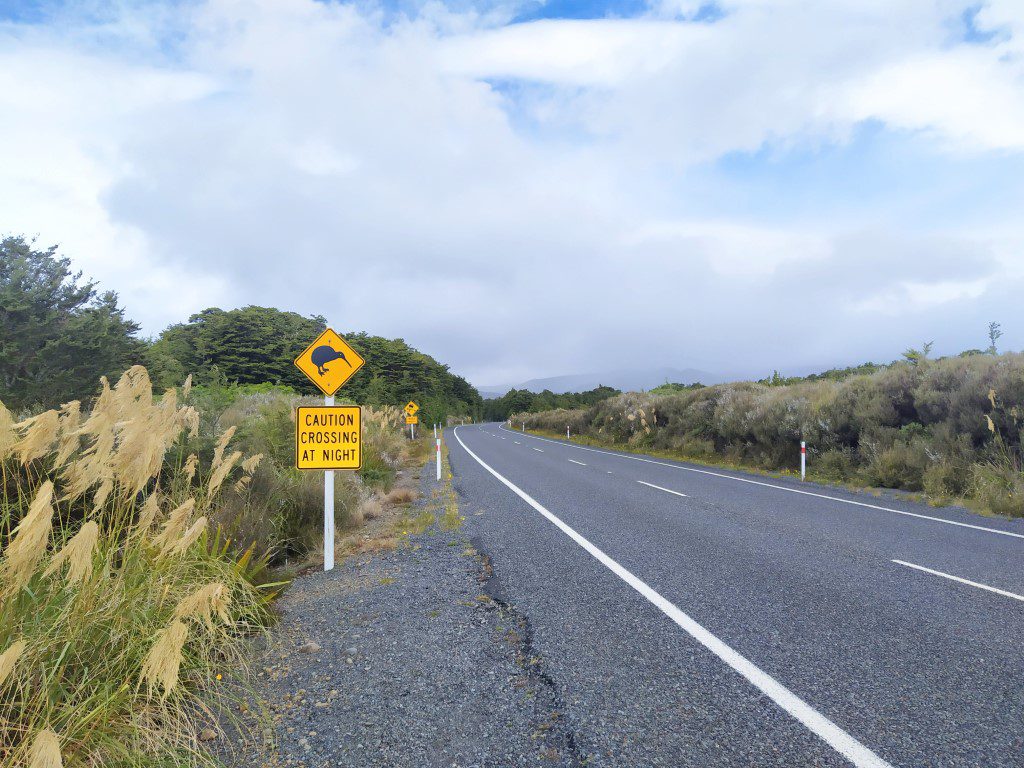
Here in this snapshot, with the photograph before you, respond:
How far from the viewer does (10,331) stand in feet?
67.9

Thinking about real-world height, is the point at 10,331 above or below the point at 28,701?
above

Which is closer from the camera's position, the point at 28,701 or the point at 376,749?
the point at 28,701

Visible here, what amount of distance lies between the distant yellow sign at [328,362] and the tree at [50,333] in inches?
753

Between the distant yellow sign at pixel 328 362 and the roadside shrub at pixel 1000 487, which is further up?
the distant yellow sign at pixel 328 362

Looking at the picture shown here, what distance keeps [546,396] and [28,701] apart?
92179 mm

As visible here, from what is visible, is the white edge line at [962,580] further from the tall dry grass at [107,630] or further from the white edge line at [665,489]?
the tall dry grass at [107,630]

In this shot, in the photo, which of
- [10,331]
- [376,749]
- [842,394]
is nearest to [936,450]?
[842,394]

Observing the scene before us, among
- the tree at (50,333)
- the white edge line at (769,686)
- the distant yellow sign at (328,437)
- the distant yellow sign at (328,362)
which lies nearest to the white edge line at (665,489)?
the white edge line at (769,686)

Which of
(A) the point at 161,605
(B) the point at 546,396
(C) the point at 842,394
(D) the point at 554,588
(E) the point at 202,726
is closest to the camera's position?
(E) the point at 202,726

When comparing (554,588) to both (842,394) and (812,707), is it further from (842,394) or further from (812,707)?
(842,394)

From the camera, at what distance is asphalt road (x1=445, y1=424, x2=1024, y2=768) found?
266 cm

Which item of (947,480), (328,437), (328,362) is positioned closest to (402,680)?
(328,437)

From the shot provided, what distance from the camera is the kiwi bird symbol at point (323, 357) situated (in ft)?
20.5

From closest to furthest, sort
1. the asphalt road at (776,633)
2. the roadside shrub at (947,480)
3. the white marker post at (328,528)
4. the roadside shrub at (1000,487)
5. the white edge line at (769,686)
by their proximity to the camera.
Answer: the white edge line at (769,686), the asphalt road at (776,633), the white marker post at (328,528), the roadside shrub at (1000,487), the roadside shrub at (947,480)
